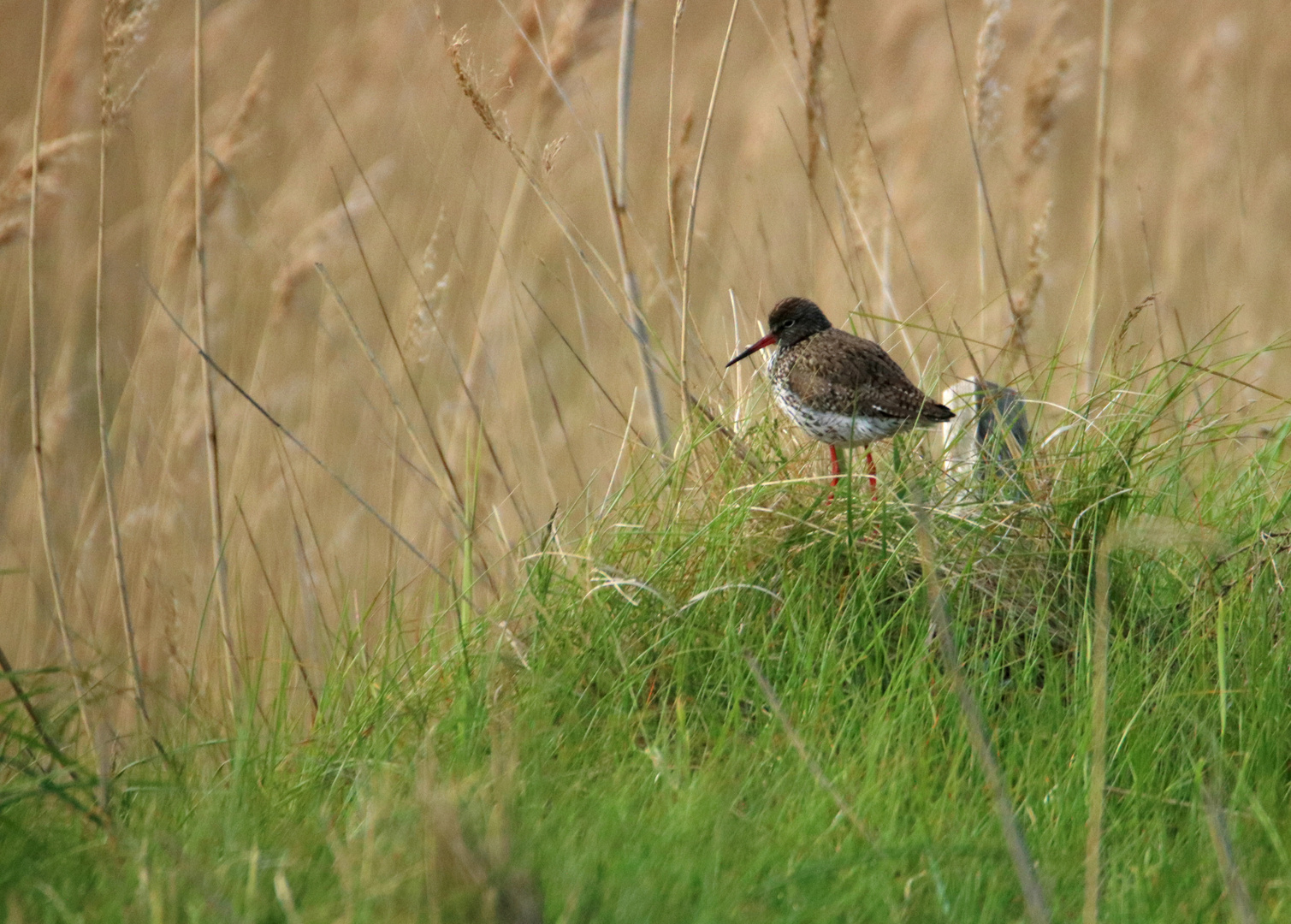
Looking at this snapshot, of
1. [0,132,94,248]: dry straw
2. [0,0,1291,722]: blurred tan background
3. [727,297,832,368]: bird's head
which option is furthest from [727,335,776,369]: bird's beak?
[0,132,94,248]: dry straw

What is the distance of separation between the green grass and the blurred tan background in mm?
473

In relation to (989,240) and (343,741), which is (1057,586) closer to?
(343,741)

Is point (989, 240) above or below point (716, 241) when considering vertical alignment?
below

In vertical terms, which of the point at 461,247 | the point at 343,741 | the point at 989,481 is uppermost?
the point at 461,247

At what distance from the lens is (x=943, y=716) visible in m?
2.32

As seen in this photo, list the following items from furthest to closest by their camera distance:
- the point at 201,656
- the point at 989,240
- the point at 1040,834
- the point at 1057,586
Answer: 1. the point at 989,240
2. the point at 201,656
3. the point at 1057,586
4. the point at 1040,834

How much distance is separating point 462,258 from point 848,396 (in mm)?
1322

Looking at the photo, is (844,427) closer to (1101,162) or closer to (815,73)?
(815,73)

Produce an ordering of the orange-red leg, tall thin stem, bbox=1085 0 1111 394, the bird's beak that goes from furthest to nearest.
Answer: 1. the bird's beak
2. tall thin stem, bbox=1085 0 1111 394
3. the orange-red leg

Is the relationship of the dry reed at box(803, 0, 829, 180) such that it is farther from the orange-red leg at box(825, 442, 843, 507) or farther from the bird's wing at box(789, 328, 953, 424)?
the orange-red leg at box(825, 442, 843, 507)

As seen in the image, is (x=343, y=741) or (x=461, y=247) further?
(x=461, y=247)

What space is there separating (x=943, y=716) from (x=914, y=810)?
0.95 ft

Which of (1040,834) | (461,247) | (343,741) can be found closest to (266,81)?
(461,247)

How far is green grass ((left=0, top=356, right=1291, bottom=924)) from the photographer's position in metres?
1.71
